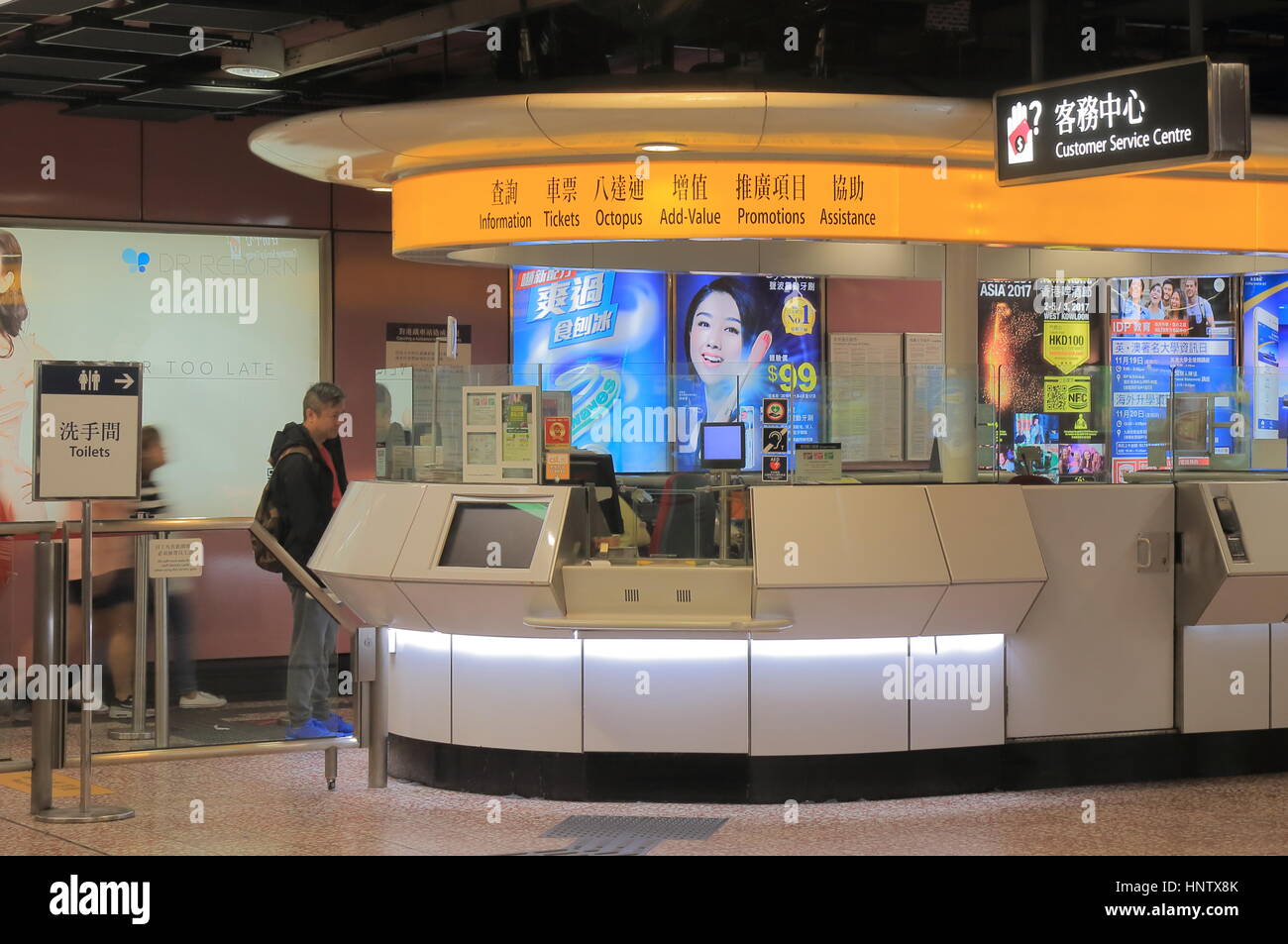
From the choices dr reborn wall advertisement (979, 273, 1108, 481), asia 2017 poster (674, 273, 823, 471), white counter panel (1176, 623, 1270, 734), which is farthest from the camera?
dr reborn wall advertisement (979, 273, 1108, 481)

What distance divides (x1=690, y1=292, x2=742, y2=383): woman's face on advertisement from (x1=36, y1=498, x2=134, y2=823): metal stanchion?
5.56 metres

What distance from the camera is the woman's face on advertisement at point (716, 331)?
37.5 ft

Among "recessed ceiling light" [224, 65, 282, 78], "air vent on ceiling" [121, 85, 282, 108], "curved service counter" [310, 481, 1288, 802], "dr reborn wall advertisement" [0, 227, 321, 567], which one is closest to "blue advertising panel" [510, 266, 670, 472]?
"dr reborn wall advertisement" [0, 227, 321, 567]

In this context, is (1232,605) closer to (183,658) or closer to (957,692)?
(957,692)

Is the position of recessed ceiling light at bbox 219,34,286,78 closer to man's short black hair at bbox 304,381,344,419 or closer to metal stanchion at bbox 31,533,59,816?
man's short black hair at bbox 304,381,344,419

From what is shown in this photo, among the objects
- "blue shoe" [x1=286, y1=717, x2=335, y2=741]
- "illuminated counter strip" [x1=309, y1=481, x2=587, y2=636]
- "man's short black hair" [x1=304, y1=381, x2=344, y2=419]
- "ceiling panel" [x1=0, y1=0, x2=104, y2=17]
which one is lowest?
"blue shoe" [x1=286, y1=717, x2=335, y2=741]

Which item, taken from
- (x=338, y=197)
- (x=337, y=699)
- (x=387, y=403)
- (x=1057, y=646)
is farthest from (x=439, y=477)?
(x=338, y=197)

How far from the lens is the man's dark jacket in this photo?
25.7 feet

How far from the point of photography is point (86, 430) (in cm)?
640

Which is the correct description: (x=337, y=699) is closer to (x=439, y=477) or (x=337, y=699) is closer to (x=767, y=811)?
(x=439, y=477)

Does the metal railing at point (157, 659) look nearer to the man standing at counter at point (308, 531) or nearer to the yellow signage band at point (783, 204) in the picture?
the man standing at counter at point (308, 531)

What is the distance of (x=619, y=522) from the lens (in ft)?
22.8

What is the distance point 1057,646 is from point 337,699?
3217 millimetres

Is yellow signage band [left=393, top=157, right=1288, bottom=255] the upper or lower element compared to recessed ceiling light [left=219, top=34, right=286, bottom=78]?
lower
